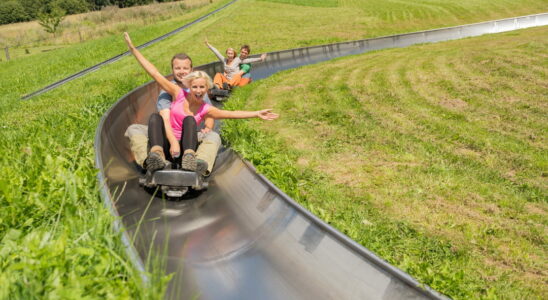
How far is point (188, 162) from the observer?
4902 millimetres

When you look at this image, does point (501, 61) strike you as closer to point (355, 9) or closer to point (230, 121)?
point (230, 121)

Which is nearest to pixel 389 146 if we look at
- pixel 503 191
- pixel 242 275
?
pixel 503 191

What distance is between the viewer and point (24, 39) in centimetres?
3916

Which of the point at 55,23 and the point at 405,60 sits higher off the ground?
the point at 55,23

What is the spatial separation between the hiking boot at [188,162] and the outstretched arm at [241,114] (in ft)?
2.16

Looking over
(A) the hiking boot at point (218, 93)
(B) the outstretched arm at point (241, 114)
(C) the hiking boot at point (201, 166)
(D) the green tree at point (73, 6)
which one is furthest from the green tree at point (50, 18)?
(D) the green tree at point (73, 6)

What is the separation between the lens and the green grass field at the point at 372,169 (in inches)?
104

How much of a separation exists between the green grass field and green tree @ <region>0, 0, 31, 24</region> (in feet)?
302

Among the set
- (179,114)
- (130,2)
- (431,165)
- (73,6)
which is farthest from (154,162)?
(130,2)

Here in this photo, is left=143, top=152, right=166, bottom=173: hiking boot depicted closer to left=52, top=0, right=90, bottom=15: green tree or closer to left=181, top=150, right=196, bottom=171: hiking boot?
left=181, top=150, right=196, bottom=171: hiking boot

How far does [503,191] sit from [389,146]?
203 cm

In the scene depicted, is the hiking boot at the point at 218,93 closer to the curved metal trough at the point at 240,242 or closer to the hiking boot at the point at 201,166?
the curved metal trough at the point at 240,242

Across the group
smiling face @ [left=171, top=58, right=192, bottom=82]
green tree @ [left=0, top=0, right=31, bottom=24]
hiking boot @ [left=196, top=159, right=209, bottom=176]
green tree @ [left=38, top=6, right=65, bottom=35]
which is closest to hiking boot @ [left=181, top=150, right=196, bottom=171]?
hiking boot @ [left=196, top=159, right=209, bottom=176]

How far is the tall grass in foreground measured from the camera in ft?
13.5
